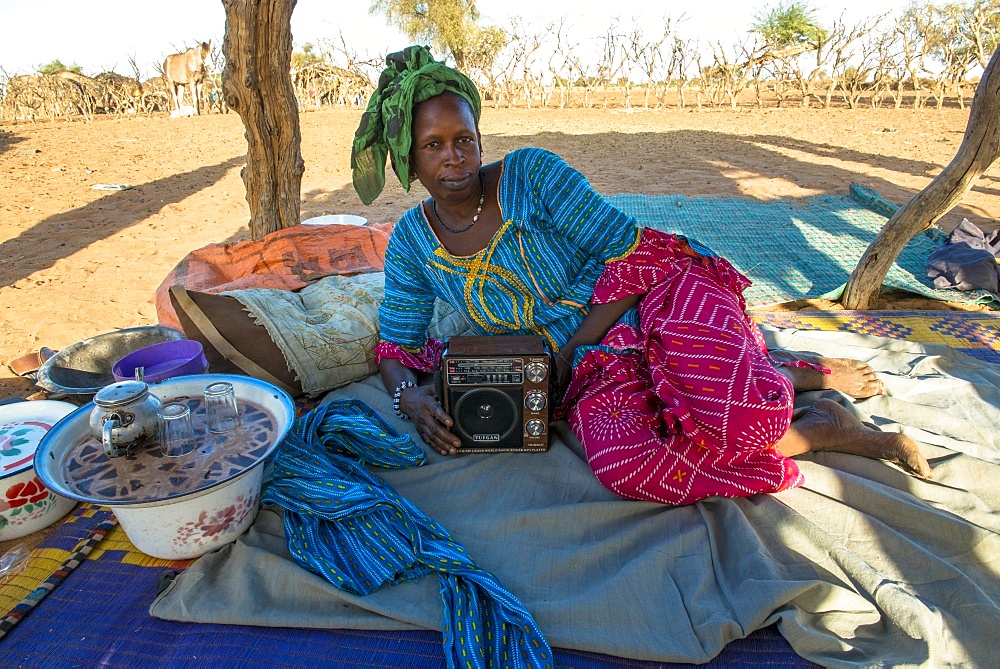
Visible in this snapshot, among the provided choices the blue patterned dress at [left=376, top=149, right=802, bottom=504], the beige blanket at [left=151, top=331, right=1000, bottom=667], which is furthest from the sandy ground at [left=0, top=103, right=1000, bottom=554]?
the blue patterned dress at [left=376, top=149, right=802, bottom=504]

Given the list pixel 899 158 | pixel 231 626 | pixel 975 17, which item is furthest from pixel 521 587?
pixel 975 17

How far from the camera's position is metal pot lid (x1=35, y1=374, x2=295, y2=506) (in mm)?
1439

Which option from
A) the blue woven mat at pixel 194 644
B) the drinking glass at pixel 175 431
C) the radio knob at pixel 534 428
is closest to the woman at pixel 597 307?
the radio knob at pixel 534 428

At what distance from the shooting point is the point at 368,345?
2656 mm

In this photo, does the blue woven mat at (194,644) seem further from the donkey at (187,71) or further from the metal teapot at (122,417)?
the donkey at (187,71)

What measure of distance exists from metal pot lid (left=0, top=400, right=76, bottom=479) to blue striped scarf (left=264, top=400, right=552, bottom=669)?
0.72 metres

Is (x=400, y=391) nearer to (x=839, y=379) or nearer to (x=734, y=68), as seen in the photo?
(x=839, y=379)

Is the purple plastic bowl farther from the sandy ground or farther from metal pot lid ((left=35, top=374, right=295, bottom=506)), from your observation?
the sandy ground

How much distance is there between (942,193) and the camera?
3.29m

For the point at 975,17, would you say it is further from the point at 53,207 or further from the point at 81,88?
the point at 81,88

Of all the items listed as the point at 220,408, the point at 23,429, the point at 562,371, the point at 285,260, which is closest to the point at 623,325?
the point at 562,371

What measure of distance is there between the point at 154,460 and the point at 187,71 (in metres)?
17.1

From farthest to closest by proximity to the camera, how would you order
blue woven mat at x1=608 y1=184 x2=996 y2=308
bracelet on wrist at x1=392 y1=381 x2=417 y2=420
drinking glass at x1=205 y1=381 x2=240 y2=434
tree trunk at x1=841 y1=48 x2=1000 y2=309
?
1. blue woven mat at x1=608 y1=184 x2=996 y2=308
2. tree trunk at x1=841 y1=48 x2=1000 y2=309
3. bracelet on wrist at x1=392 y1=381 x2=417 y2=420
4. drinking glass at x1=205 y1=381 x2=240 y2=434

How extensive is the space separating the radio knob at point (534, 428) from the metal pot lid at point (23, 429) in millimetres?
1366
